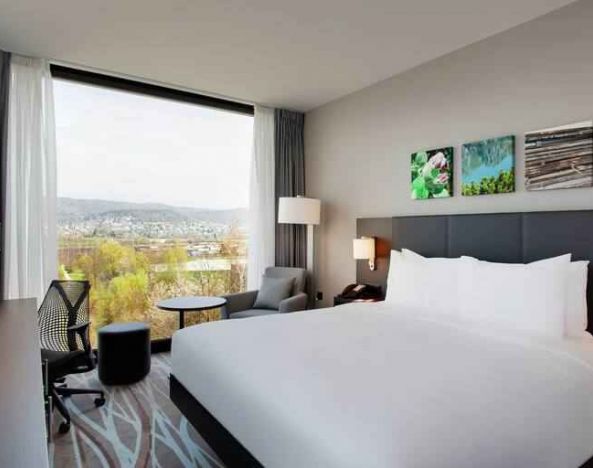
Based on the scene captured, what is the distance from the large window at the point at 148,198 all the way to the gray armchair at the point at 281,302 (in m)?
0.55

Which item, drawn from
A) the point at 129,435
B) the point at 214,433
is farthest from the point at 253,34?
the point at 129,435

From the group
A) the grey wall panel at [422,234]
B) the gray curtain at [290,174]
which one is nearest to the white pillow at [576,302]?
the grey wall panel at [422,234]

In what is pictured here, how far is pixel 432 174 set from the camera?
3562 mm

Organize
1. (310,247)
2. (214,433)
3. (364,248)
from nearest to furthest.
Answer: (214,433) → (364,248) → (310,247)

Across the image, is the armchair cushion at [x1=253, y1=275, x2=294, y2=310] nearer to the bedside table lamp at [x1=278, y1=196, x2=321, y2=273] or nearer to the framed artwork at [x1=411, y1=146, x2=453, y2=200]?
the bedside table lamp at [x1=278, y1=196, x2=321, y2=273]

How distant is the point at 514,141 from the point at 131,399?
3564mm

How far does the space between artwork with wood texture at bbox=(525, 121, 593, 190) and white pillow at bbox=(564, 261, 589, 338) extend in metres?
0.63

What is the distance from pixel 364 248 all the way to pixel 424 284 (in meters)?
1.01

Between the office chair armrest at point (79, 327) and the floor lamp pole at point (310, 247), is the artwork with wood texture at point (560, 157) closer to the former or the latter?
the floor lamp pole at point (310, 247)

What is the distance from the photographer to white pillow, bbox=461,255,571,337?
89.6 inches

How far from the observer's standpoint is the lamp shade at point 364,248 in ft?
13.0

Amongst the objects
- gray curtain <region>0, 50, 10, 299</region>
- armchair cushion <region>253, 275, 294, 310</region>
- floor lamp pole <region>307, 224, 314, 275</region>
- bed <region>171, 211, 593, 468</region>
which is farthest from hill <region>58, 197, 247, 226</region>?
bed <region>171, 211, 593, 468</region>

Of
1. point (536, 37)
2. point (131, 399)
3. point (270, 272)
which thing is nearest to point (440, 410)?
point (131, 399)

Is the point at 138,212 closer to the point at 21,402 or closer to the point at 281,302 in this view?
the point at 281,302
